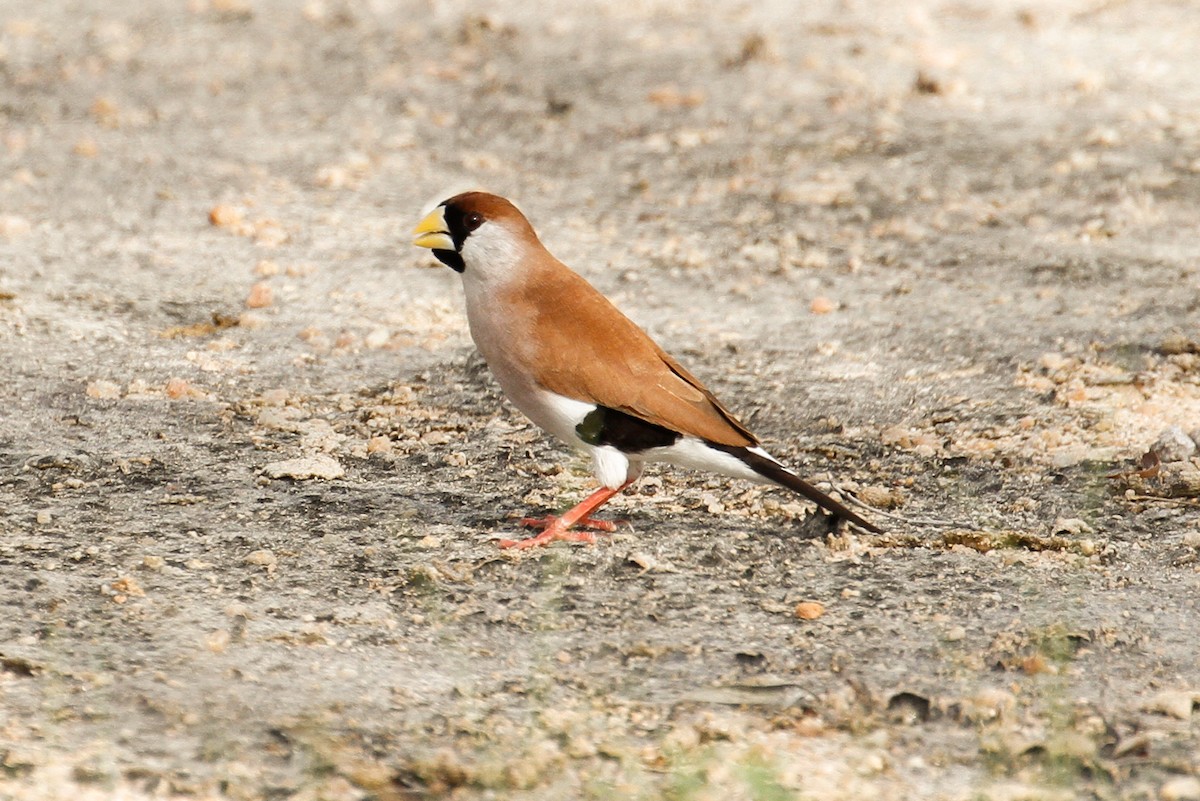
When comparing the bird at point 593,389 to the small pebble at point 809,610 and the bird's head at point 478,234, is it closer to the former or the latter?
the bird's head at point 478,234

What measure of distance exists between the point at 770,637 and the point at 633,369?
896 millimetres

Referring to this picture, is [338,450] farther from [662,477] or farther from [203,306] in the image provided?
[203,306]

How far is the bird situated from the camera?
13.8ft

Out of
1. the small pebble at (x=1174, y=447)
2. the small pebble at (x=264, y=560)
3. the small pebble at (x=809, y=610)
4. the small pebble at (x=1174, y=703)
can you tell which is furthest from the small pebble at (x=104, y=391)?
the small pebble at (x=1174, y=703)

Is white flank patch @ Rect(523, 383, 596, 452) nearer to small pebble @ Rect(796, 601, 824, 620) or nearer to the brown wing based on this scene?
the brown wing

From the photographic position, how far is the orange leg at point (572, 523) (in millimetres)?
4145

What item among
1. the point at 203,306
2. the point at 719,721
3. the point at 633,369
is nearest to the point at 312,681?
the point at 719,721

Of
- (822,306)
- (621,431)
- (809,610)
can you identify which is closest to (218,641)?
(621,431)

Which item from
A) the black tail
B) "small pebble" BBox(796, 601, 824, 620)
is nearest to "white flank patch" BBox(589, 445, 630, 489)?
the black tail

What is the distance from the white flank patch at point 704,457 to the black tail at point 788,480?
1 cm

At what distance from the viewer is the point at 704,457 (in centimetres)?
423

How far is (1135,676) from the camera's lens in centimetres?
349

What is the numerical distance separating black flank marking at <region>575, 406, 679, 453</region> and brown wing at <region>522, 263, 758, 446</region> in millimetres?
28

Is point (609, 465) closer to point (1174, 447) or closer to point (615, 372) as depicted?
point (615, 372)
